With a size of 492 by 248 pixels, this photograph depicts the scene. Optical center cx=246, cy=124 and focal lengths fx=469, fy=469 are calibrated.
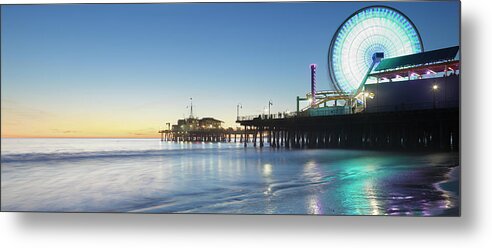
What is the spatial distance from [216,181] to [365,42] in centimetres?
222

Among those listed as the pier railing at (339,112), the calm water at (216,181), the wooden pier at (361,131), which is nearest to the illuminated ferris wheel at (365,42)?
the pier railing at (339,112)

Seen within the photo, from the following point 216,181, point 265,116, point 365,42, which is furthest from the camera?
point 365,42

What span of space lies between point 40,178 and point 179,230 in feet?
4.98

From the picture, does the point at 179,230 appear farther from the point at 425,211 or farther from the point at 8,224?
the point at 425,211

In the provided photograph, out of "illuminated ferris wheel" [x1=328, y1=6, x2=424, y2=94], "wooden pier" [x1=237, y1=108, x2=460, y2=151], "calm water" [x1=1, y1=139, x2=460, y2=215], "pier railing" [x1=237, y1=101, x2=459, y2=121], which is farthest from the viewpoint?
"pier railing" [x1=237, y1=101, x2=459, y2=121]

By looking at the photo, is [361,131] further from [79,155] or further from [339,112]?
[79,155]

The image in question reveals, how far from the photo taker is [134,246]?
3.97 metres

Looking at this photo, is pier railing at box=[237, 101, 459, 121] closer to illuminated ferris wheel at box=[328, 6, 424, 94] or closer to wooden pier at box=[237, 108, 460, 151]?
wooden pier at box=[237, 108, 460, 151]

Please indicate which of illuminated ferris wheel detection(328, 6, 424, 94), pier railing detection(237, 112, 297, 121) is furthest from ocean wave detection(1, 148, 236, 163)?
illuminated ferris wheel detection(328, 6, 424, 94)

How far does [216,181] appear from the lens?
14.8ft

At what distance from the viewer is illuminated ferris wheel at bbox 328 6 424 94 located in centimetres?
412

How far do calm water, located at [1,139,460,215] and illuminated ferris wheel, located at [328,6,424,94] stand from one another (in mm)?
849

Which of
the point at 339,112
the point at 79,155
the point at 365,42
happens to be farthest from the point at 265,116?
the point at 79,155

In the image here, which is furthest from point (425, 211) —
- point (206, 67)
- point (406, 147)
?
point (206, 67)
